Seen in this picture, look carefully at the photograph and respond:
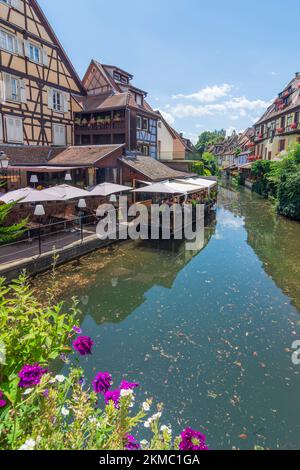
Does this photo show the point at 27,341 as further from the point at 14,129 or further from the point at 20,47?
the point at 20,47

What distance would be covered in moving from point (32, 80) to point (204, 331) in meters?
19.6

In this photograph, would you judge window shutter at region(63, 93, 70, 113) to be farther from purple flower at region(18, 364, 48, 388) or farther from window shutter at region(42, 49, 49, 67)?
purple flower at region(18, 364, 48, 388)

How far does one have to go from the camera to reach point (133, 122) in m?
22.6

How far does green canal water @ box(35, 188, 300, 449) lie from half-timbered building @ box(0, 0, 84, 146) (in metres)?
11.9

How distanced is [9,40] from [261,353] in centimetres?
2087

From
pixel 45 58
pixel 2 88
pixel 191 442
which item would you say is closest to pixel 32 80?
pixel 45 58

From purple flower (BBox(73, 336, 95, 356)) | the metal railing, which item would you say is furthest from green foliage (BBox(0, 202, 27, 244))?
purple flower (BBox(73, 336, 95, 356))

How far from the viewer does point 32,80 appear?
758 inches

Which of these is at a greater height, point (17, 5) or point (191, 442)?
point (17, 5)

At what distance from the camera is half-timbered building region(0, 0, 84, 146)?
17.6m

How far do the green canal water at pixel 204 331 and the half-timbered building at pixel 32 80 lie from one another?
1192cm

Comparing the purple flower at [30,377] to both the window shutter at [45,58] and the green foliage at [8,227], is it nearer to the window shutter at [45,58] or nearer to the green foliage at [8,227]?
the green foliage at [8,227]
